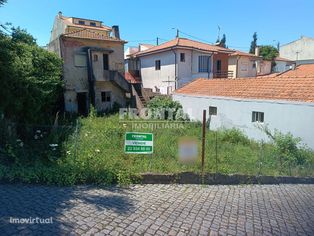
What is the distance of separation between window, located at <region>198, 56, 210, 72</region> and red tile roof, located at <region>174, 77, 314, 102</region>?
6.20 meters

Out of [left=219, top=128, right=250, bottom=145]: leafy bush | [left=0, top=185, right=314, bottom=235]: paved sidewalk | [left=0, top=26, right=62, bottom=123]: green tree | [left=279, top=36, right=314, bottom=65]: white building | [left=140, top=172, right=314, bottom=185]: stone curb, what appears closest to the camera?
[left=0, top=185, right=314, bottom=235]: paved sidewalk

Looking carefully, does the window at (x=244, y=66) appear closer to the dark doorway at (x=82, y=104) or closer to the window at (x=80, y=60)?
the window at (x=80, y=60)

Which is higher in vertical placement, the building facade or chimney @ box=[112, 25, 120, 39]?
chimney @ box=[112, 25, 120, 39]

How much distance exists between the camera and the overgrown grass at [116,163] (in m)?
6.09

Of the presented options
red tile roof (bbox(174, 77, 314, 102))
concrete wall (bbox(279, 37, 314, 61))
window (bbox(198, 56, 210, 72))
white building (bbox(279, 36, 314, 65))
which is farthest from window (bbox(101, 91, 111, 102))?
concrete wall (bbox(279, 37, 314, 61))

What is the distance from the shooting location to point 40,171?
6.09 m

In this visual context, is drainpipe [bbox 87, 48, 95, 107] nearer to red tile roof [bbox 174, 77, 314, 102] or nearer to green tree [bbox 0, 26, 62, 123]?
green tree [bbox 0, 26, 62, 123]

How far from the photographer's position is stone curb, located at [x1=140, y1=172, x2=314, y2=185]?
21.2ft

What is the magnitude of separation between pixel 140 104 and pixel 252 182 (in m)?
13.7

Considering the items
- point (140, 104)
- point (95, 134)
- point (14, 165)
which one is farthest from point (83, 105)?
point (14, 165)

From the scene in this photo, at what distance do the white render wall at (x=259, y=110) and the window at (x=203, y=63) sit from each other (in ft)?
24.4

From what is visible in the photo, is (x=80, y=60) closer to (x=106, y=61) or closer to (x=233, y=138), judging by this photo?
(x=106, y=61)

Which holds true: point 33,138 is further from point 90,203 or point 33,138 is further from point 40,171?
point 90,203

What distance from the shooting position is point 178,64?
21.4 meters
